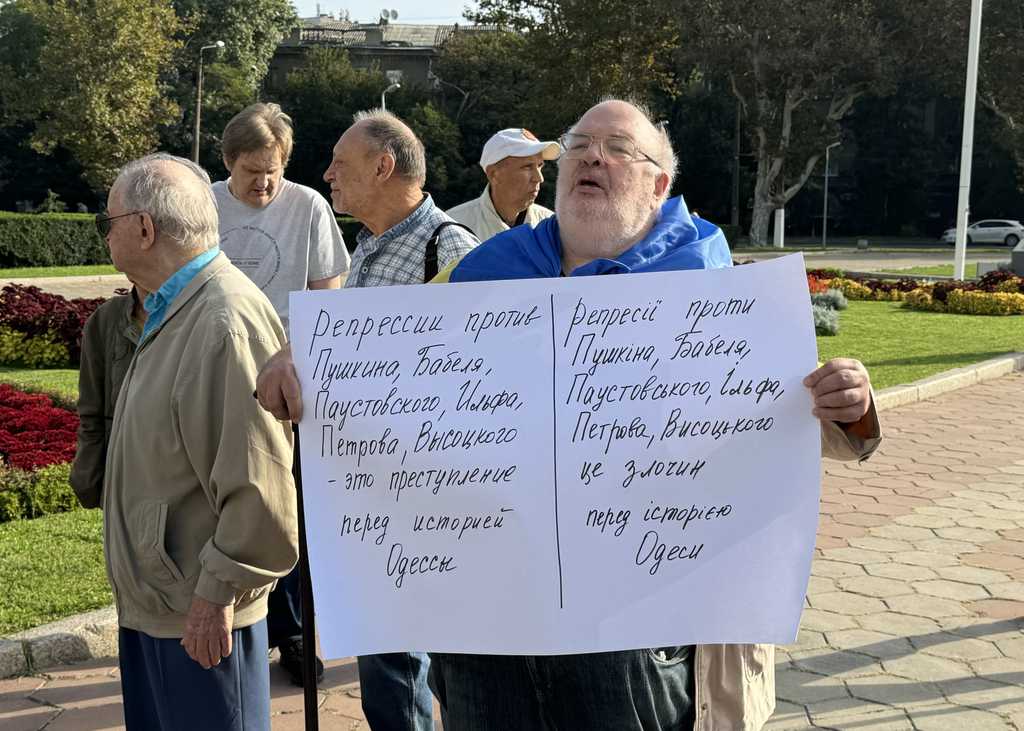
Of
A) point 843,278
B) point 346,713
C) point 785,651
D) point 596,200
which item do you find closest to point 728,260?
point 596,200

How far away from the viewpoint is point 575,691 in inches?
89.0

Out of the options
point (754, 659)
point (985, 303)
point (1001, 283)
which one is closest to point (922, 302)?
point (985, 303)

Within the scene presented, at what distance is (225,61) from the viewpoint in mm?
53344

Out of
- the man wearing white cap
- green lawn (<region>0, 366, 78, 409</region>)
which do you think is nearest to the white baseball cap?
the man wearing white cap

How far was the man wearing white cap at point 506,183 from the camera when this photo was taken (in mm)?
4746

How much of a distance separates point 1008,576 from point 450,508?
14.4 feet

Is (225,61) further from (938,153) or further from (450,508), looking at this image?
(450,508)

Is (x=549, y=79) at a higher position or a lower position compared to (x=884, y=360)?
higher

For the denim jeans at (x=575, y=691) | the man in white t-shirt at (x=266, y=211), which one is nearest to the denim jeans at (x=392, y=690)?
the denim jeans at (x=575, y=691)

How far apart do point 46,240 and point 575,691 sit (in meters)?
30.9

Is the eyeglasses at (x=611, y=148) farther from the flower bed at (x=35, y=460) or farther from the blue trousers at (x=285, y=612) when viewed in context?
the flower bed at (x=35, y=460)

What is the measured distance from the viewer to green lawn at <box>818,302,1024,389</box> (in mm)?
12450

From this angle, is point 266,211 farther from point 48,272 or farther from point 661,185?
point 48,272

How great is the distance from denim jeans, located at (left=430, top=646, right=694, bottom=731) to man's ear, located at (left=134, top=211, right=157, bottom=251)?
1226 millimetres
